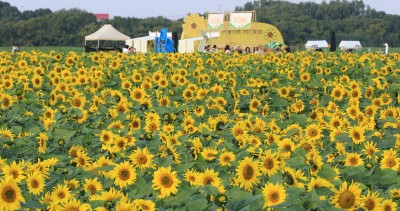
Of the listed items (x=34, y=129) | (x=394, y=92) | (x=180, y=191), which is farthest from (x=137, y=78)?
(x=180, y=191)

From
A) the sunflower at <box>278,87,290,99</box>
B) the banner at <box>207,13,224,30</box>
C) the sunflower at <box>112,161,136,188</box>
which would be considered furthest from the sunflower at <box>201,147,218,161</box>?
the banner at <box>207,13,224,30</box>

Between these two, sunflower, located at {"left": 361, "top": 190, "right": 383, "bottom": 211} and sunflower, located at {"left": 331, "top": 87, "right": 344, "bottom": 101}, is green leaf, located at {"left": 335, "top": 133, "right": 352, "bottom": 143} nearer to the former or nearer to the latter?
sunflower, located at {"left": 361, "top": 190, "right": 383, "bottom": 211}

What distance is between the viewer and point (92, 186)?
3.56 metres

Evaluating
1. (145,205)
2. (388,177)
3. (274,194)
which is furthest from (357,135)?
(145,205)

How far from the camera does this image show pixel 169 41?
1268 inches

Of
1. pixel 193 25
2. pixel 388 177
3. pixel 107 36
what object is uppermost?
pixel 193 25

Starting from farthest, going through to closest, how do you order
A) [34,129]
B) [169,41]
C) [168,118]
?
[169,41], [168,118], [34,129]

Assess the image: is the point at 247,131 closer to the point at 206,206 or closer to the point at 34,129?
the point at 34,129

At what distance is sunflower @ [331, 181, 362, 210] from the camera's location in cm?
326

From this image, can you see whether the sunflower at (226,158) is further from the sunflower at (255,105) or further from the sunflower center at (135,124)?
the sunflower at (255,105)

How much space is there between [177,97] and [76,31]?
99040 millimetres

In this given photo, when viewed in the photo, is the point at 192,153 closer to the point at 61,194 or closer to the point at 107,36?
the point at 61,194

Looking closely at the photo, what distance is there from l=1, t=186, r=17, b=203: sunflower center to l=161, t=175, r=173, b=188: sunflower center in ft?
2.57

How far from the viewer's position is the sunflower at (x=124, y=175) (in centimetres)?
359
